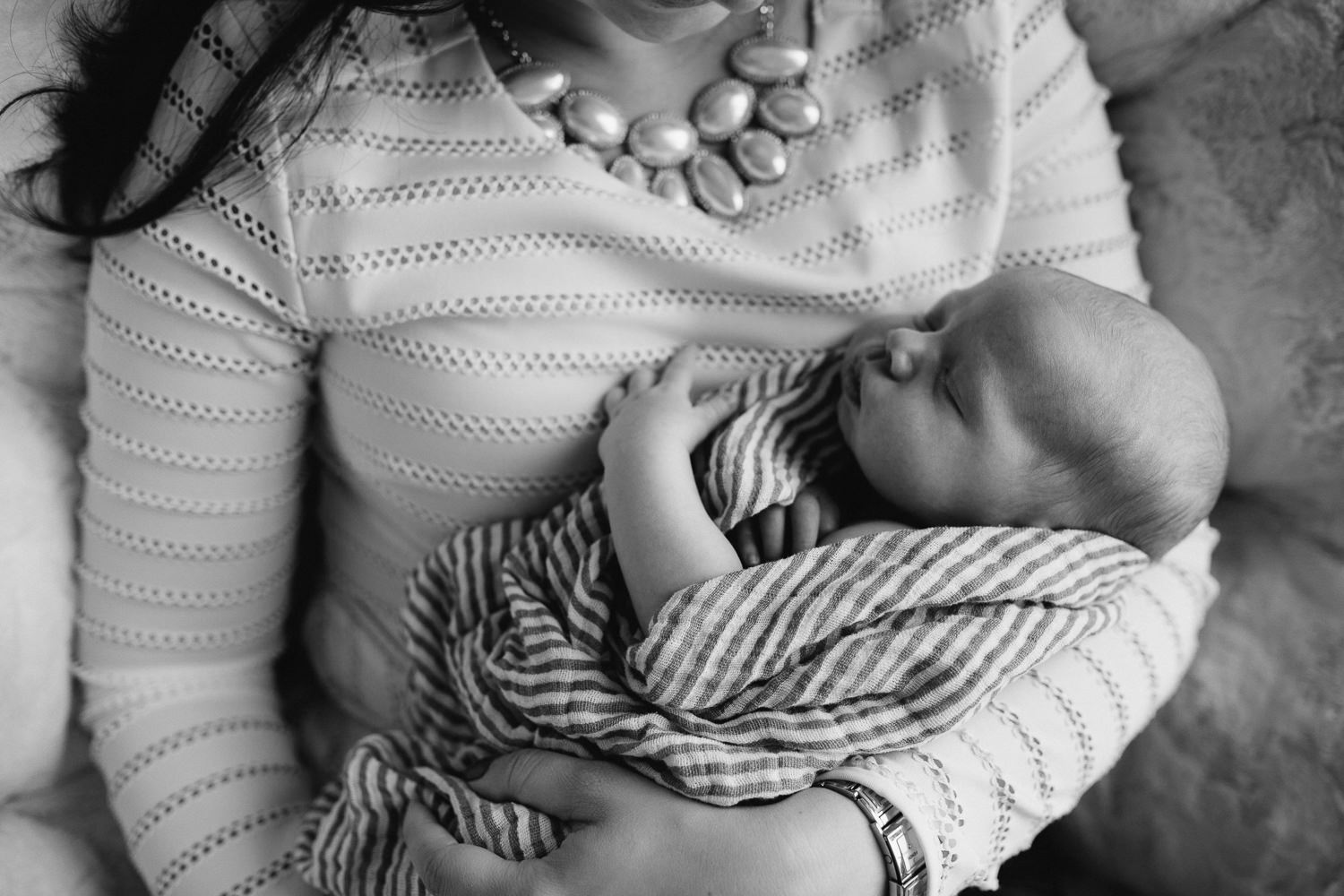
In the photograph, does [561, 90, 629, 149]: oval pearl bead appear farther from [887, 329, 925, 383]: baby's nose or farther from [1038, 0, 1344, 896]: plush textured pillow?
[1038, 0, 1344, 896]: plush textured pillow

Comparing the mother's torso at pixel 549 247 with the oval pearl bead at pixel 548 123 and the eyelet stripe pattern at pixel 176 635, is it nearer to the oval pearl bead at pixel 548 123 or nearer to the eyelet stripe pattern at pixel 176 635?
the oval pearl bead at pixel 548 123

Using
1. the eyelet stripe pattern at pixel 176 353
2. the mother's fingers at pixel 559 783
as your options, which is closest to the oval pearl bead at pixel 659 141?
the eyelet stripe pattern at pixel 176 353

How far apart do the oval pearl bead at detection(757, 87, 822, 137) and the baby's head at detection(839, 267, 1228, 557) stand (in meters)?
0.19

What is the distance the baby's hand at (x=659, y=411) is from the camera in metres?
0.73

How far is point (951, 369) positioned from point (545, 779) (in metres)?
0.40

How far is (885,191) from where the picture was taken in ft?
2.72

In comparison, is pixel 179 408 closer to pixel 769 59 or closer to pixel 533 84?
pixel 533 84

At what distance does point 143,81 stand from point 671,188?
0.38 m

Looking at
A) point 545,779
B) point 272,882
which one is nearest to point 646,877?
point 545,779

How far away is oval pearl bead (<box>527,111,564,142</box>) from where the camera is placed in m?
0.79

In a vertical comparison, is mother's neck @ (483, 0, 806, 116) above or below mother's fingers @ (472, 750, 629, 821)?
above

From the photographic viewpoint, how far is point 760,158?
0.82 meters

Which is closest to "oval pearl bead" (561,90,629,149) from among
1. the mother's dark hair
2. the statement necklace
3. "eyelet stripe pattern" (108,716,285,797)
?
the statement necklace

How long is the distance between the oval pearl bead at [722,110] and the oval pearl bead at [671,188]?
2.0 inches
